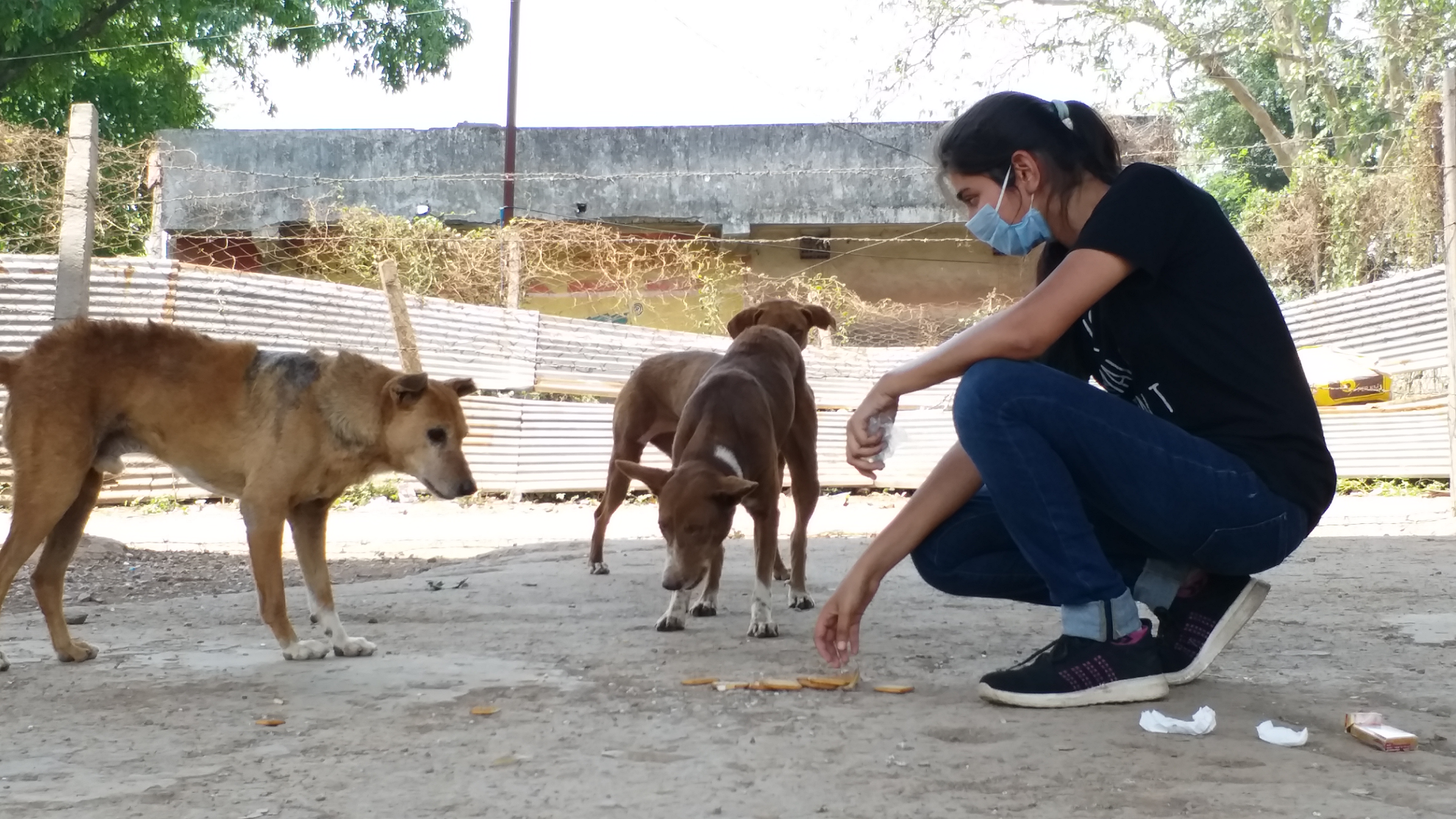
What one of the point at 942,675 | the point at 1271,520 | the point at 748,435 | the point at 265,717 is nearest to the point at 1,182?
the point at 748,435

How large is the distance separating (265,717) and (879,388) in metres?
1.89

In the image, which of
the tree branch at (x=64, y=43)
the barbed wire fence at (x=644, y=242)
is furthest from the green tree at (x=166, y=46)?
the barbed wire fence at (x=644, y=242)

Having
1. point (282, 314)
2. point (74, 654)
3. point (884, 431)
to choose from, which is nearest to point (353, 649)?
point (74, 654)

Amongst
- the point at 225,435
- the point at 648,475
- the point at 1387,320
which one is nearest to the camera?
the point at 225,435

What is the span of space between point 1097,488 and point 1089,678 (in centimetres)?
49

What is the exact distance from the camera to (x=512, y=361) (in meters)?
11.9

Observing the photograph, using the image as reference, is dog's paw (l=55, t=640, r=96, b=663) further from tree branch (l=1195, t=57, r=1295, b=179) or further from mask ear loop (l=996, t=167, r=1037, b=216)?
tree branch (l=1195, t=57, r=1295, b=179)

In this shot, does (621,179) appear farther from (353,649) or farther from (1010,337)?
(1010,337)

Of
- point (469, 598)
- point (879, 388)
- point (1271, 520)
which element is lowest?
point (469, 598)

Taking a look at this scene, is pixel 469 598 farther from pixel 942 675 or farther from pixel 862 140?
pixel 862 140

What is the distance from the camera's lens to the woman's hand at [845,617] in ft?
10.5

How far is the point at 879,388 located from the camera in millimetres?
3162

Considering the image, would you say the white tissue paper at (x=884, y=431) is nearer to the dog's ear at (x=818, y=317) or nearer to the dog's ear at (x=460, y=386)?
the dog's ear at (x=460, y=386)

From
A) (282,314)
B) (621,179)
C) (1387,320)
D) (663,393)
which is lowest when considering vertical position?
(663,393)
